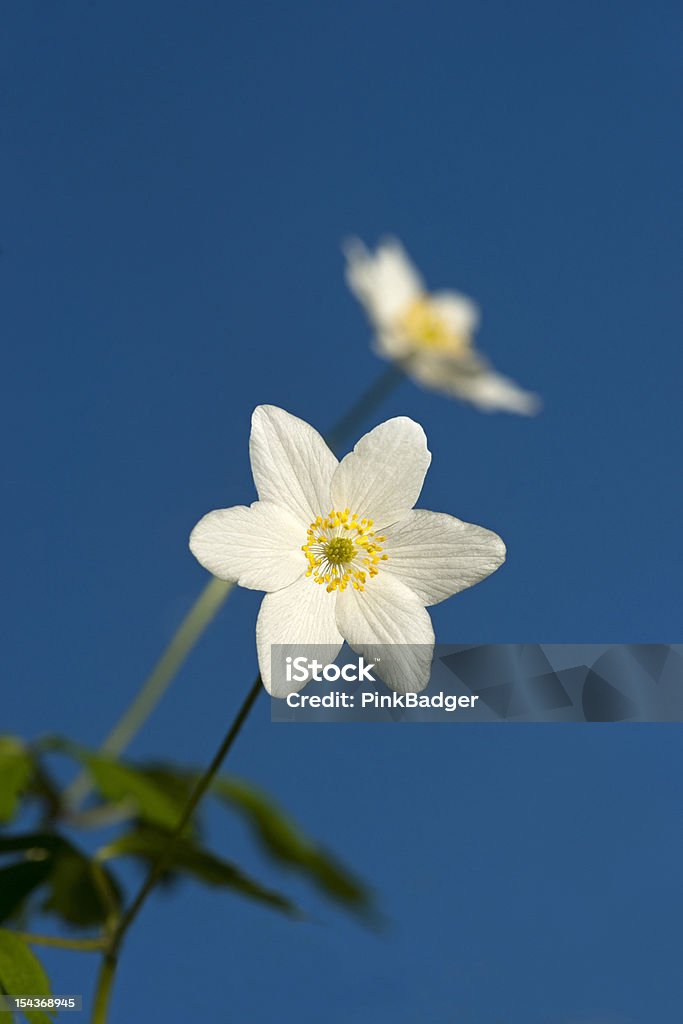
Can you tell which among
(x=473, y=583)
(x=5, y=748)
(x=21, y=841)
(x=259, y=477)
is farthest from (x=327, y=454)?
(x=5, y=748)

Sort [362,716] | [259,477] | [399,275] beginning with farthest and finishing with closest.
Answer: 1. [399,275]
2. [362,716]
3. [259,477]

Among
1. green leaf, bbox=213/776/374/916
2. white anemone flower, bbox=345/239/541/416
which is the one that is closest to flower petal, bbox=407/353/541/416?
white anemone flower, bbox=345/239/541/416

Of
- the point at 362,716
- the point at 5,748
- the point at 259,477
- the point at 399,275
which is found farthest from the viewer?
the point at 399,275

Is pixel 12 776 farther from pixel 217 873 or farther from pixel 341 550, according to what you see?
pixel 341 550

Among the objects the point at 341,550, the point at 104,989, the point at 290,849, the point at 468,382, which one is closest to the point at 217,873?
the point at 104,989

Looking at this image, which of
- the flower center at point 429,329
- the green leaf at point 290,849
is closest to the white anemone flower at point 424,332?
the flower center at point 429,329

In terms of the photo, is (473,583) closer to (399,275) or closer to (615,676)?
(615,676)

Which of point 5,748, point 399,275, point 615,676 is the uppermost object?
point 399,275

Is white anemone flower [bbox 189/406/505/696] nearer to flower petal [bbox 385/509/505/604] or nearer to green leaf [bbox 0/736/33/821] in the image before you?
flower petal [bbox 385/509/505/604]
